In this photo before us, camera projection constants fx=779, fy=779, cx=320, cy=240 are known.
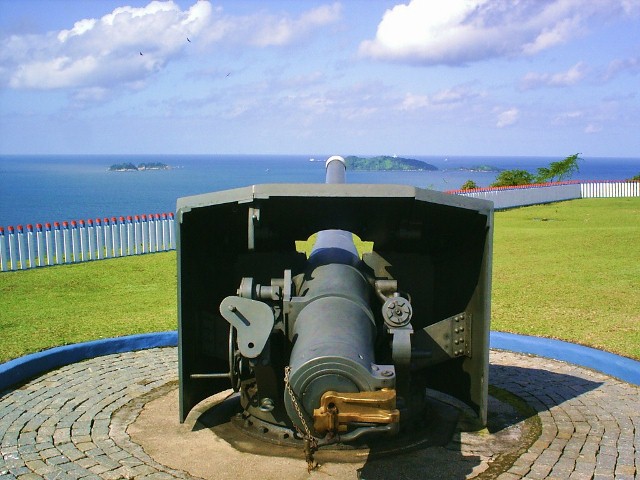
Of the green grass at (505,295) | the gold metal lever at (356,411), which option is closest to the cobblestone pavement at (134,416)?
the green grass at (505,295)

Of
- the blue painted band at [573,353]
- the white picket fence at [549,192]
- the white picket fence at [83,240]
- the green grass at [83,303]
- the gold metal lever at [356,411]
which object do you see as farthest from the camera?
the white picket fence at [549,192]

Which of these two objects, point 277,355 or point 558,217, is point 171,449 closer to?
point 277,355

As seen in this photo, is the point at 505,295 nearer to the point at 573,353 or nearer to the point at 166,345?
the point at 573,353

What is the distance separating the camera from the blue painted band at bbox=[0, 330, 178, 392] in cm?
723

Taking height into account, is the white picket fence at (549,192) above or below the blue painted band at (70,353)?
above

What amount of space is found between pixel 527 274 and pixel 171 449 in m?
8.97

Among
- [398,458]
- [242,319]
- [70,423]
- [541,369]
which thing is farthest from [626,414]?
[70,423]

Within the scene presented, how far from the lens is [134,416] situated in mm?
6434

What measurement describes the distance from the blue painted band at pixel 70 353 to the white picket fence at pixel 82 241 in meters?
8.19

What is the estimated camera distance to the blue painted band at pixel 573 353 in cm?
743

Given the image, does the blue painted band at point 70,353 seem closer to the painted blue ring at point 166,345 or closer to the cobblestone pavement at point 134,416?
the painted blue ring at point 166,345

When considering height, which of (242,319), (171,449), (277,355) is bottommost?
(171,449)

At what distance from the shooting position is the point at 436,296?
21.9 ft

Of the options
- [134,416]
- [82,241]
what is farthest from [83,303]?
[82,241]
